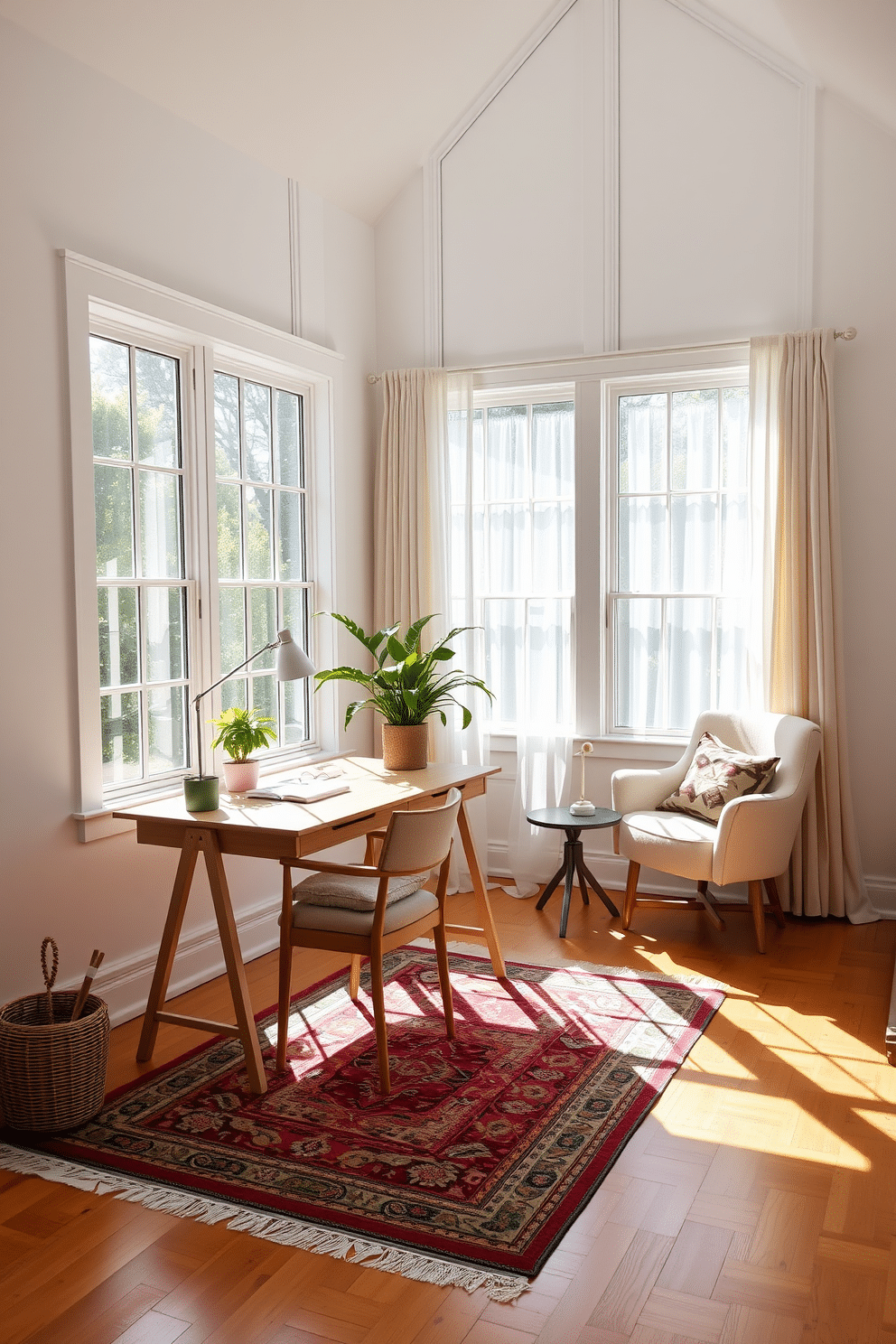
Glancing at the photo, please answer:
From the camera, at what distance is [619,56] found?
199 inches

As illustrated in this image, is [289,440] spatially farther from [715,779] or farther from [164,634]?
[715,779]

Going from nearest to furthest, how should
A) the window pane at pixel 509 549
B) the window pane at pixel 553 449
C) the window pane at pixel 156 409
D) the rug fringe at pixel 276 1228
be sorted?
the rug fringe at pixel 276 1228 → the window pane at pixel 156 409 → the window pane at pixel 553 449 → the window pane at pixel 509 549

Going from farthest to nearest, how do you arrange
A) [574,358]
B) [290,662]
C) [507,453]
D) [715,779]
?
[507,453], [574,358], [715,779], [290,662]

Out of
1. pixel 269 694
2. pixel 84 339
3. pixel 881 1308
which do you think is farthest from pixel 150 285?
pixel 881 1308

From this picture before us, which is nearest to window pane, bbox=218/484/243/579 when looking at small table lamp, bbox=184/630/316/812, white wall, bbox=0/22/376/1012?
white wall, bbox=0/22/376/1012

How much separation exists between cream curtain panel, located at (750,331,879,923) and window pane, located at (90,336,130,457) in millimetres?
2679

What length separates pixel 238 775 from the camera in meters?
3.77

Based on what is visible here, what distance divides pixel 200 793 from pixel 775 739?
2.53 metres

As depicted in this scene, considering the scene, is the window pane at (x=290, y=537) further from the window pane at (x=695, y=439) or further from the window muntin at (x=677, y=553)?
the window pane at (x=695, y=439)

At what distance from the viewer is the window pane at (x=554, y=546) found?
17.6ft

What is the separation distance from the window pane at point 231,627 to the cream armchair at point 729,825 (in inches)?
69.9

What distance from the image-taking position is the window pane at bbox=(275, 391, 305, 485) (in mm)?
4914

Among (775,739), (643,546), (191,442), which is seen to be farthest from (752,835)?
(191,442)

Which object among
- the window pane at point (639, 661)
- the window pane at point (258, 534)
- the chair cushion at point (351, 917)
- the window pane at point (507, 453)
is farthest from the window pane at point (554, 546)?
the chair cushion at point (351, 917)
